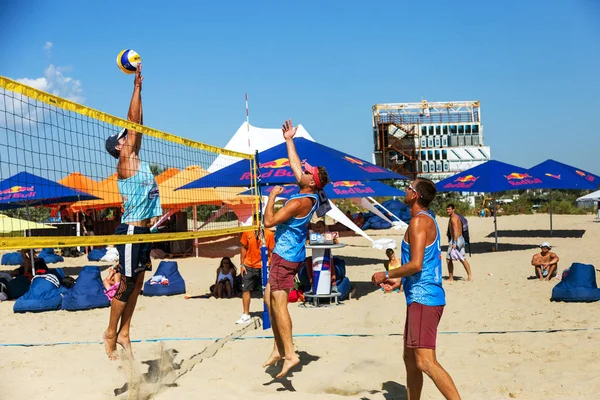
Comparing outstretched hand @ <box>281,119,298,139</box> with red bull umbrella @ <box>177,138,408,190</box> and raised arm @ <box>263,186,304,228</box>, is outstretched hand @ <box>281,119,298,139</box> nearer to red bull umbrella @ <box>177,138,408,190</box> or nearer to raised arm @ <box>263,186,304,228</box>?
raised arm @ <box>263,186,304,228</box>

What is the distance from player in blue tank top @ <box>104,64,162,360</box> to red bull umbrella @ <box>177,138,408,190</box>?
387 cm

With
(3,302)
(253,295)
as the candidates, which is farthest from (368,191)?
(3,302)

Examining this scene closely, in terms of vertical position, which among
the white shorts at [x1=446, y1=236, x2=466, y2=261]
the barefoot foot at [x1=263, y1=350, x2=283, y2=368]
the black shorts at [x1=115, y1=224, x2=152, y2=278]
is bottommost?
the barefoot foot at [x1=263, y1=350, x2=283, y2=368]

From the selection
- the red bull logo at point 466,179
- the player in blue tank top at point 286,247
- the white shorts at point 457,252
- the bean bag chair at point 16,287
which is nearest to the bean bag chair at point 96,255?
the bean bag chair at point 16,287

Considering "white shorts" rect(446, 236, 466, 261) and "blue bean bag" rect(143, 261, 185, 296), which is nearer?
"blue bean bag" rect(143, 261, 185, 296)

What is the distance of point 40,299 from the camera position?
8391 mm

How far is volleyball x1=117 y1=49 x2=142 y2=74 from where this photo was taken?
4.80m

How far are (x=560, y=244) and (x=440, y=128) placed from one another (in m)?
52.6

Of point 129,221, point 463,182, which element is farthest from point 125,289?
point 463,182

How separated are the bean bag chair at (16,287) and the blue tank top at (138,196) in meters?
6.13

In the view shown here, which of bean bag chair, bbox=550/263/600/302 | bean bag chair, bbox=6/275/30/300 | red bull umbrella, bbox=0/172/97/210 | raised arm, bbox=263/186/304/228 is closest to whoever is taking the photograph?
raised arm, bbox=263/186/304/228

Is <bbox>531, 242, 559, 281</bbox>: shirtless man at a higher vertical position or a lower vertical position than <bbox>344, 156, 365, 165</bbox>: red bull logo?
lower

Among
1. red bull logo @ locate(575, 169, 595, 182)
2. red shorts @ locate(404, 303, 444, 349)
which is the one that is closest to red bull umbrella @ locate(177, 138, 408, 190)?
red shorts @ locate(404, 303, 444, 349)

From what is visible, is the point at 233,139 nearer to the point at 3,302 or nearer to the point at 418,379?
the point at 3,302
